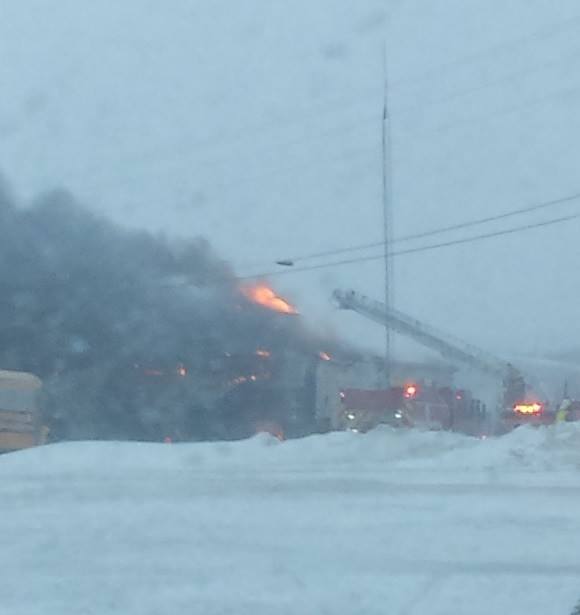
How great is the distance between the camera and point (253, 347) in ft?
120

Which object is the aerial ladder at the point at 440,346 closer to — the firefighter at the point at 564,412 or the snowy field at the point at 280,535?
the firefighter at the point at 564,412

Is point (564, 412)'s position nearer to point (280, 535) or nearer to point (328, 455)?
point (328, 455)

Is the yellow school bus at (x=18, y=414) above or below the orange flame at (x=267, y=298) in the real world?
below

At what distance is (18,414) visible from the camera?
88.9 feet

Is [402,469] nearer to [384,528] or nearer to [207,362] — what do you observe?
[384,528]

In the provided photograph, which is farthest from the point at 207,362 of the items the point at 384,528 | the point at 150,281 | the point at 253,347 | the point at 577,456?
the point at 384,528

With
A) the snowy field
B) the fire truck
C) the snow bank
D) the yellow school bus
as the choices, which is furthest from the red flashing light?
the snowy field

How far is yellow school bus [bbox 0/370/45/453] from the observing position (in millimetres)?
26469

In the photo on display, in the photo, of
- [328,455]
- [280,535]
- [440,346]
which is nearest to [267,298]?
[440,346]

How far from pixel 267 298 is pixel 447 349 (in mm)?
6771

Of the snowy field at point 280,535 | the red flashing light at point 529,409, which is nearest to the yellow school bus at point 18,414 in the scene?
the snowy field at point 280,535

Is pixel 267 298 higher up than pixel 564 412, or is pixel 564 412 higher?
pixel 267 298

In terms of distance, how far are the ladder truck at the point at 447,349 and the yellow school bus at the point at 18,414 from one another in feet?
35.8

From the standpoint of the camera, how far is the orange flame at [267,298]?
37094 mm
